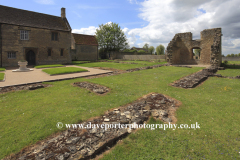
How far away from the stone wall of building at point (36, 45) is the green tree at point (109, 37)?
82.7 feet

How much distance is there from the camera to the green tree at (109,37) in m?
54.4

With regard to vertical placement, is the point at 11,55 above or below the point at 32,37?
below

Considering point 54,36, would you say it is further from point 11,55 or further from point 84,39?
point 84,39

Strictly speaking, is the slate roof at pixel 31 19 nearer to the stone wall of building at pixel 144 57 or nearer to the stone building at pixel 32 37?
the stone building at pixel 32 37

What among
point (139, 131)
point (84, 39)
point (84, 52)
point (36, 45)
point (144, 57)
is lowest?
point (139, 131)

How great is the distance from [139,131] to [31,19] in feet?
104

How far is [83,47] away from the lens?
42438mm

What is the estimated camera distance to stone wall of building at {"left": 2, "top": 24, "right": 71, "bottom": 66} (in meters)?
23.6

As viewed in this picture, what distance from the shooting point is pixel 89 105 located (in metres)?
6.83

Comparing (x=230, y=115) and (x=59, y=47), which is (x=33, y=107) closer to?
(x=230, y=115)

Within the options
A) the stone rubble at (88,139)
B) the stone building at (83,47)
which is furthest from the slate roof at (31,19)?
the stone rubble at (88,139)

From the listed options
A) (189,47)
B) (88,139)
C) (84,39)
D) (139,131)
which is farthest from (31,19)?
(189,47)

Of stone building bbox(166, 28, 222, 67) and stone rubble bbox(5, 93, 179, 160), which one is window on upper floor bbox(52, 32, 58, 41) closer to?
stone building bbox(166, 28, 222, 67)

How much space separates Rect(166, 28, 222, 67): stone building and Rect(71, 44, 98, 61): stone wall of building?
978 inches
